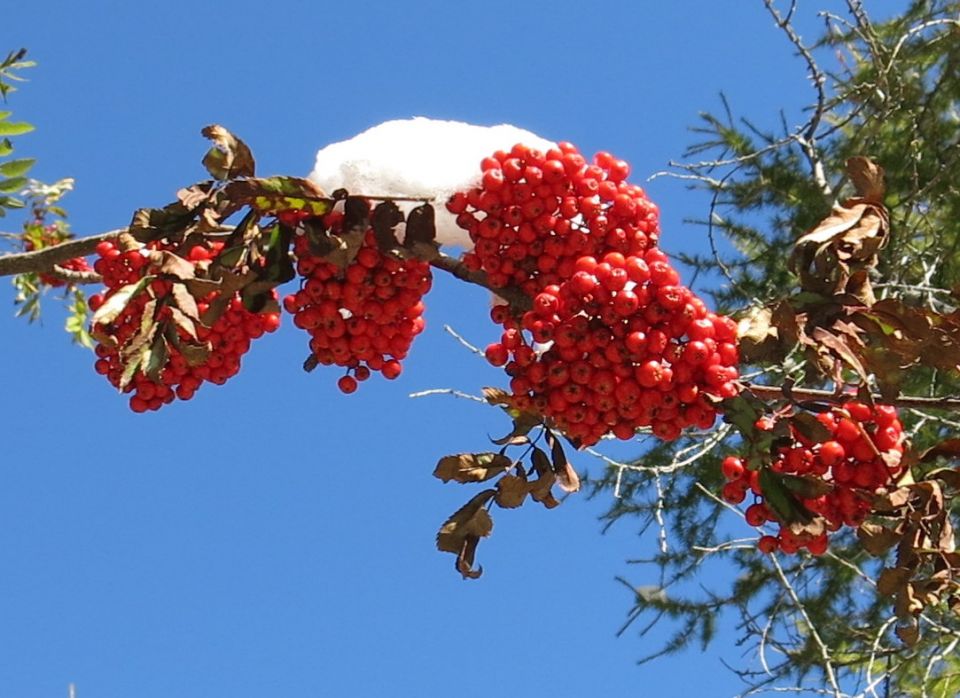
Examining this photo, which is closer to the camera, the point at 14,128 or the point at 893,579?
the point at 893,579

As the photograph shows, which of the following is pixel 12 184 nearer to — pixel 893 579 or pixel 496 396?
pixel 496 396

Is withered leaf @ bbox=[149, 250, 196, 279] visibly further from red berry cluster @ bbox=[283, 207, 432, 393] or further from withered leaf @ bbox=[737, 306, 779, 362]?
withered leaf @ bbox=[737, 306, 779, 362]

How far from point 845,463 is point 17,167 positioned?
6.83ft

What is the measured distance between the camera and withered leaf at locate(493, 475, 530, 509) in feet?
6.41

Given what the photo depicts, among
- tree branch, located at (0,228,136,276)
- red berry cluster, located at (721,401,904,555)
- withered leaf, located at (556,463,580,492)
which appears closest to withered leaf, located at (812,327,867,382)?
red berry cluster, located at (721,401,904,555)

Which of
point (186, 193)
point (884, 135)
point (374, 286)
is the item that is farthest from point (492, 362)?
point (884, 135)

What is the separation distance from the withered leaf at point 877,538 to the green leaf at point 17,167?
2.10 metres

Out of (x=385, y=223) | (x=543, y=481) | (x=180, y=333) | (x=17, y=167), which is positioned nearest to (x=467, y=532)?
(x=543, y=481)

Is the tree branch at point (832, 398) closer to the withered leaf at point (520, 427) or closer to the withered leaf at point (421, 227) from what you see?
the withered leaf at point (520, 427)

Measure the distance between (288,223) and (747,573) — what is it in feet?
14.0

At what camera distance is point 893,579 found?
75.0 inches

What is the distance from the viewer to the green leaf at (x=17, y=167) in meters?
2.84

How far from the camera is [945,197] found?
222 inches

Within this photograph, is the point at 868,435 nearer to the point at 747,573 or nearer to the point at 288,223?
the point at 288,223
